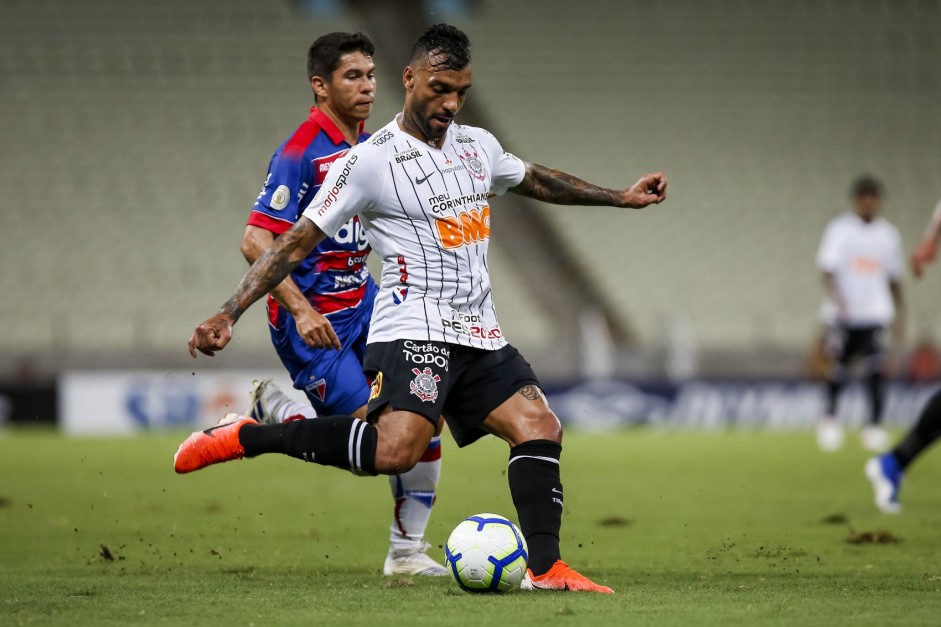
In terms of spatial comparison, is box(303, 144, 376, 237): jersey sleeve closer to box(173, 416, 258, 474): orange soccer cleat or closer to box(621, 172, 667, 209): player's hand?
box(173, 416, 258, 474): orange soccer cleat

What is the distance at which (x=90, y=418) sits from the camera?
58.6 ft

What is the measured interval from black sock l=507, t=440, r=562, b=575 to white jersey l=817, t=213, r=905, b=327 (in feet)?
30.8

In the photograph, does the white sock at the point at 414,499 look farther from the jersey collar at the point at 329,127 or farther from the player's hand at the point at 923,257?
the player's hand at the point at 923,257

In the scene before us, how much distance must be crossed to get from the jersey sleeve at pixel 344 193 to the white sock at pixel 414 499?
62.6 inches

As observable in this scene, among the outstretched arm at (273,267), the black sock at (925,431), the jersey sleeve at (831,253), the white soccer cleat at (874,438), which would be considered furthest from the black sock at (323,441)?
the white soccer cleat at (874,438)

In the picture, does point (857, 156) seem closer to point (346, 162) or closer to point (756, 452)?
point (756, 452)

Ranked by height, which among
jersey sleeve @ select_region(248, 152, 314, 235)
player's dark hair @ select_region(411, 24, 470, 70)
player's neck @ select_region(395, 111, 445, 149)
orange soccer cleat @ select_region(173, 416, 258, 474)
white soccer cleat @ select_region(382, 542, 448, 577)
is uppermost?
player's dark hair @ select_region(411, 24, 470, 70)

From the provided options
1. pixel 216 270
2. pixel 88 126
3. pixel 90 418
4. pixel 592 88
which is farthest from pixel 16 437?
pixel 592 88

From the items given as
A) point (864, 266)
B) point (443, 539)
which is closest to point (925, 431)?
point (443, 539)

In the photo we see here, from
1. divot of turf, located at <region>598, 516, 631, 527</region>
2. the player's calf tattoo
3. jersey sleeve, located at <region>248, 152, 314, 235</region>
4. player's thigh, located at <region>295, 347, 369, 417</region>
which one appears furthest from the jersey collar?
divot of turf, located at <region>598, 516, 631, 527</region>

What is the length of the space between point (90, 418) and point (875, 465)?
11829 mm

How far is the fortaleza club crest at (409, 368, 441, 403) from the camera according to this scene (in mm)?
5352

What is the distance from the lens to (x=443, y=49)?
211 inches

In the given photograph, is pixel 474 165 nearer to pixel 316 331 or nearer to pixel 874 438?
pixel 316 331
